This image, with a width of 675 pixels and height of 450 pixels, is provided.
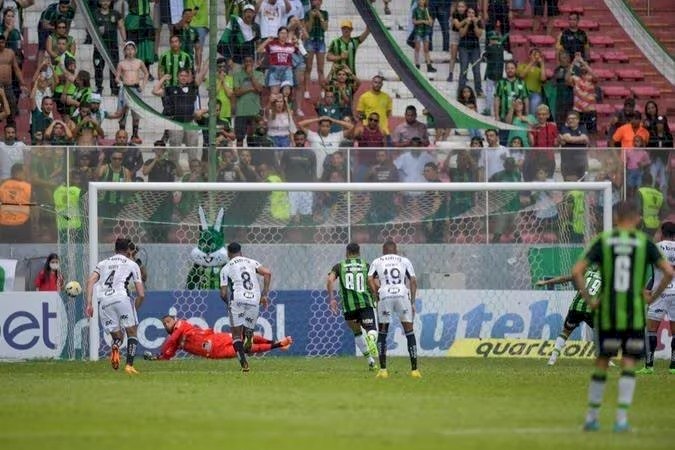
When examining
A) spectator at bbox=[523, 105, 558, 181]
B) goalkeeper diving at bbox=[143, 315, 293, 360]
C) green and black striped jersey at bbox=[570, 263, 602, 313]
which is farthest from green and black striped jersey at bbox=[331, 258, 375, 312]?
spectator at bbox=[523, 105, 558, 181]

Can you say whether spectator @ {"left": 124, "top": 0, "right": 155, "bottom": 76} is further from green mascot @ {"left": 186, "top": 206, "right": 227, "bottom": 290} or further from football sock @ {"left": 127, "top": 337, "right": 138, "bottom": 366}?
football sock @ {"left": 127, "top": 337, "right": 138, "bottom": 366}

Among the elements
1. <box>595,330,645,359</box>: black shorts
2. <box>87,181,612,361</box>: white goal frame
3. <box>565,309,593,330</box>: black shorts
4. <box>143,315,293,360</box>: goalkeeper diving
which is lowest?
<box>143,315,293,360</box>: goalkeeper diving

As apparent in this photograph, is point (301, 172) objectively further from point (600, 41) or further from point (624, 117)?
point (600, 41)

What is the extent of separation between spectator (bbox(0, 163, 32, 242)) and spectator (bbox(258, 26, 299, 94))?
6109 millimetres

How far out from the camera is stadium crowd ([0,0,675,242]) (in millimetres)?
26844

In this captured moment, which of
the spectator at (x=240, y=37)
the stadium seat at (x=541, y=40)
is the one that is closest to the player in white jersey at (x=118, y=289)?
the spectator at (x=240, y=37)

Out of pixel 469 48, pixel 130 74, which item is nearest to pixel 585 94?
pixel 469 48

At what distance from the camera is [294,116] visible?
3047cm

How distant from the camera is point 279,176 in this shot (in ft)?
88.4

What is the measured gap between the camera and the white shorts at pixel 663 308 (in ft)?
76.1

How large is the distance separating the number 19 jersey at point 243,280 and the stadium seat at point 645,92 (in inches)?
537

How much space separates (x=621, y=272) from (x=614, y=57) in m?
21.0

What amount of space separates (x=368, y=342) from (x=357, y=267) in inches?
45.1

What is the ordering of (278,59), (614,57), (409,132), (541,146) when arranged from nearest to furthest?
(409,132) < (541,146) < (278,59) < (614,57)
